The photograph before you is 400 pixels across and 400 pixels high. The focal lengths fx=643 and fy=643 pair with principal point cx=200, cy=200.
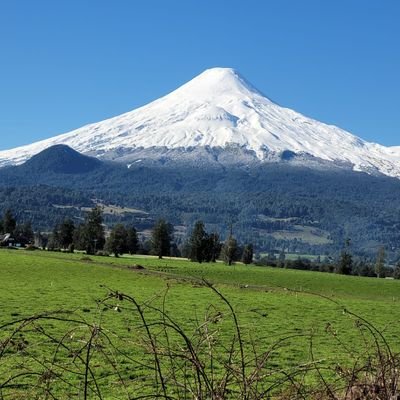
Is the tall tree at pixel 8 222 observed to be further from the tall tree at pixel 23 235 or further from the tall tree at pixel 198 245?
the tall tree at pixel 198 245

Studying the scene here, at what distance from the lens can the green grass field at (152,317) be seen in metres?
4.69

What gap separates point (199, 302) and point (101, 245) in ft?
289

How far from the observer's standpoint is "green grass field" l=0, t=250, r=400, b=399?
469cm

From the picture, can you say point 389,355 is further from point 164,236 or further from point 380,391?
point 164,236

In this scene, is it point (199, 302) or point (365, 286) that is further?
point (365, 286)

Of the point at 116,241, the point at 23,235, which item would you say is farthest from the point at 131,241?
the point at 23,235

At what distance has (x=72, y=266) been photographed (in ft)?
182

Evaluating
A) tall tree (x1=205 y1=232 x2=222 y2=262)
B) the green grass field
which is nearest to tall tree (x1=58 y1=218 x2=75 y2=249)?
tall tree (x1=205 y1=232 x2=222 y2=262)

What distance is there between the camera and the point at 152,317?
2125cm

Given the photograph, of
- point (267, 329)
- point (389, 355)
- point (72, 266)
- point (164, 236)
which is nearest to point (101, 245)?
point (164, 236)

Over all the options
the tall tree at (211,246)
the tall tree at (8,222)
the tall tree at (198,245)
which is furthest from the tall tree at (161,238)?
the tall tree at (8,222)

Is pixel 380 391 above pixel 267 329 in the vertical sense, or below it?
above

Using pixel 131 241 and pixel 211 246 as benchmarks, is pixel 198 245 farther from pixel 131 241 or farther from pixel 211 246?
pixel 131 241

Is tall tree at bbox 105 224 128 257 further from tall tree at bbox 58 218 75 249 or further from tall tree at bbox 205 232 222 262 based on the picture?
tall tree at bbox 205 232 222 262
